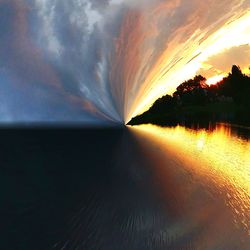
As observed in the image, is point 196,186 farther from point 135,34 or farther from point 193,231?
point 135,34

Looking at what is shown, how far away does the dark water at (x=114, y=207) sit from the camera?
1300cm

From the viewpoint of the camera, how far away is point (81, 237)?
13.0 meters

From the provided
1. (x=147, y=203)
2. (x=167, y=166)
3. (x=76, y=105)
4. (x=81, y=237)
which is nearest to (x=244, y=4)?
(x=167, y=166)

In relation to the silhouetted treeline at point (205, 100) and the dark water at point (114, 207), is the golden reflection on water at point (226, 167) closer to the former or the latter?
the dark water at point (114, 207)

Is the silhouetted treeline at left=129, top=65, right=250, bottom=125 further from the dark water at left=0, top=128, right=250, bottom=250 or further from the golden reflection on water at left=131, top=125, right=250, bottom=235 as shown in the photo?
the dark water at left=0, top=128, right=250, bottom=250

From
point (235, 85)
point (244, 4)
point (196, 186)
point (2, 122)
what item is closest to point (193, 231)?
point (196, 186)

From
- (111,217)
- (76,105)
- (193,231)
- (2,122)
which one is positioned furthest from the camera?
(2,122)

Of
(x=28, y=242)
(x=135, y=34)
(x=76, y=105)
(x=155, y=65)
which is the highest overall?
(x=135, y=34)

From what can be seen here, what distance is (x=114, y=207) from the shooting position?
1700 centimetres

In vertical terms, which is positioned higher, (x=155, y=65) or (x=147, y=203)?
(x=155, y=65)

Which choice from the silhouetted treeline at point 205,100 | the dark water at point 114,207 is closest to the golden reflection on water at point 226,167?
the dark water at point 114,207

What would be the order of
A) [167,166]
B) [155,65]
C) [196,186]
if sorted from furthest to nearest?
1. [155,65]
2. [167,166]
3. [196,186]

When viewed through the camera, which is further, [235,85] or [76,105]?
[235,85]

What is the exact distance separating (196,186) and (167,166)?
708cm
